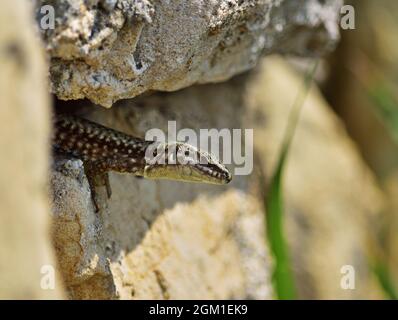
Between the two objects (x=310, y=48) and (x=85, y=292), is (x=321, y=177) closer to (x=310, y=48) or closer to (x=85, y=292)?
(x=310, y=48)

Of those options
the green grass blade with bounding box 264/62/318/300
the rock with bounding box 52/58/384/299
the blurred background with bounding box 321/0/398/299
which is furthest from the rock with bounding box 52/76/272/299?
the blurred background with bounding box 321/0/398/299

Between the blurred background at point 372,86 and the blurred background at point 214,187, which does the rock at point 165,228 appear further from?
the blurred background at point 372,86

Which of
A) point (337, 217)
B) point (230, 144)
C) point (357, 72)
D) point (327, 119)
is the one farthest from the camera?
point (357, 72)

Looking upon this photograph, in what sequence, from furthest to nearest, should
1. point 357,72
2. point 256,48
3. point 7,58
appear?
point 357,72 < point 256,48 < point 7,58

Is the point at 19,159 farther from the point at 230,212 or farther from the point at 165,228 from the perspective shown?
the point at 230,212

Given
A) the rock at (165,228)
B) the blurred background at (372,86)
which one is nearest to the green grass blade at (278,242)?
the rock at (165,228)

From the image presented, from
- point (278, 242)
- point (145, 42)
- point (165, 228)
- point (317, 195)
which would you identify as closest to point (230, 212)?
point (278, 242)

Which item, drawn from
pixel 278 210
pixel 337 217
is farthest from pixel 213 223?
pixel 337 217
